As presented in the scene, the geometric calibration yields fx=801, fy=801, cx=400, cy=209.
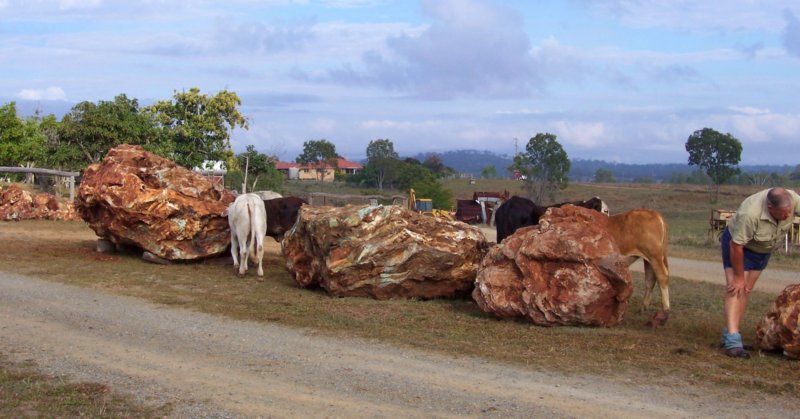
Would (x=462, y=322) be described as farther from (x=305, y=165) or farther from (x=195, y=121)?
(x=305, y=165)

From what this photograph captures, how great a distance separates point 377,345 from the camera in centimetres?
934

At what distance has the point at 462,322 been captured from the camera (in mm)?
10797

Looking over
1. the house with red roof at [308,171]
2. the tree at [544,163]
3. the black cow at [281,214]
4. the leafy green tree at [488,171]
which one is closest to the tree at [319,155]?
the house with red roof at [308,171]

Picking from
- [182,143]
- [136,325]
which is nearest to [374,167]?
[182,143]

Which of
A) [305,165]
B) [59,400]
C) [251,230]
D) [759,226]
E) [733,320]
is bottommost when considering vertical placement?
[59,400]

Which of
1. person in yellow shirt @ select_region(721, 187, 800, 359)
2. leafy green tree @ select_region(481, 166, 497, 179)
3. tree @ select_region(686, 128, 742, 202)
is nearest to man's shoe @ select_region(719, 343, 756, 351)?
person in yellow shirt @ select_region(721, 187, 800, 359)

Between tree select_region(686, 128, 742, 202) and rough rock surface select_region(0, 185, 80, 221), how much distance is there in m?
48.7

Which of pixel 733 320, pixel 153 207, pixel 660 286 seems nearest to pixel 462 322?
pixel 660 286

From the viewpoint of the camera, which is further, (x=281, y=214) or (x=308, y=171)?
(x=308, y=171)

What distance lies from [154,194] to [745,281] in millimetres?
11822

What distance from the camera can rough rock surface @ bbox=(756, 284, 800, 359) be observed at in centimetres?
866

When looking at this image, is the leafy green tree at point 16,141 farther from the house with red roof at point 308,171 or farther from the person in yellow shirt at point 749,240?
the person in yellow shirt at point 749,240

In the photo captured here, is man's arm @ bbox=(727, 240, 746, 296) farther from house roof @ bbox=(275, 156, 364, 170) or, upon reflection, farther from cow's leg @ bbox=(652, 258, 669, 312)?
house roof @ bbox=(275, 156, 364, 170)

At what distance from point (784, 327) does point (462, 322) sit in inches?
155
